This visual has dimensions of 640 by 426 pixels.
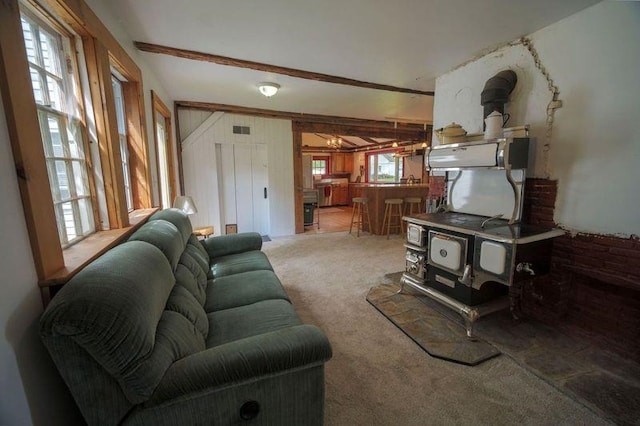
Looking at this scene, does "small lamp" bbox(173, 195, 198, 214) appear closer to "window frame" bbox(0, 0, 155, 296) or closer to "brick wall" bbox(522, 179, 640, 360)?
"window frame" bbox(0, 0, 155, 296)

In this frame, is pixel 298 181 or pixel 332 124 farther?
pixel 332 124

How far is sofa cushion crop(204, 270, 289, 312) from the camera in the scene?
1.82 m

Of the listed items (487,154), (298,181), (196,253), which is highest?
(487,154)

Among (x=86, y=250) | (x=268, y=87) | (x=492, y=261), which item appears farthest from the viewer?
(x=268, y=87)

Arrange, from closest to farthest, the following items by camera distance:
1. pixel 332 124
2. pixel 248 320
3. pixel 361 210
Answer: pixel 248 320, pixel 332 124, pixel 361 210

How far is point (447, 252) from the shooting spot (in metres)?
2.24

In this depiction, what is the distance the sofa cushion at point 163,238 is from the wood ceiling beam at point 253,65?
1.73 metres

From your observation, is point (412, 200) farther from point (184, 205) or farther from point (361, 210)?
point (184, 205)

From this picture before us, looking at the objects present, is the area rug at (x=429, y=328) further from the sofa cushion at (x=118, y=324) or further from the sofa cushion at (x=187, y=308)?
the sofa cushion at (x=118, y=324)

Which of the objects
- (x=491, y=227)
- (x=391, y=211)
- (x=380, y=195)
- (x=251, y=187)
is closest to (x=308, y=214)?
(x=251, y=187)

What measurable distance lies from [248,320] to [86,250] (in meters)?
0.92

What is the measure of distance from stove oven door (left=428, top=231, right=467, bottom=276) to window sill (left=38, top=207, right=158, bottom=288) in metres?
2.38

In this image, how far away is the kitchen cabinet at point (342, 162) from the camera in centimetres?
1082

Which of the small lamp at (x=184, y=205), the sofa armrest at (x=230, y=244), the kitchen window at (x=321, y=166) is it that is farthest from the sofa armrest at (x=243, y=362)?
the kitchen window at (x=321, y=166)
